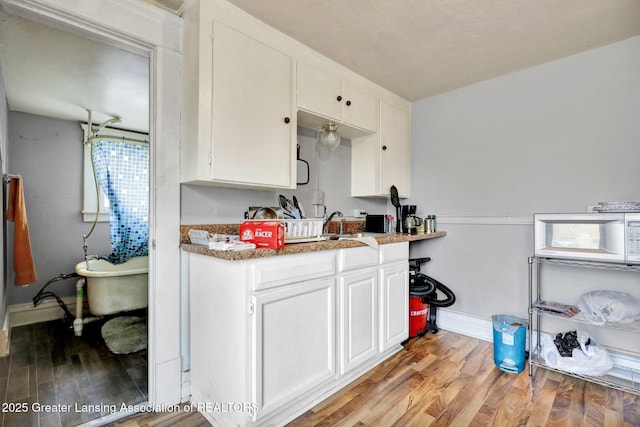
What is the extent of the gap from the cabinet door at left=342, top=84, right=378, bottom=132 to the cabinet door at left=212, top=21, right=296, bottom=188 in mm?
592

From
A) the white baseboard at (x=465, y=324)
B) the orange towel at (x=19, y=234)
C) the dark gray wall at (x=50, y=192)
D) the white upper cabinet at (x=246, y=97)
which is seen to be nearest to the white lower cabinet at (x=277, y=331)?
the white upper cabinet at (x=246, y=97)

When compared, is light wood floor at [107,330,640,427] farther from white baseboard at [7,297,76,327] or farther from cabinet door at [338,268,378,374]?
white baseboard at [7,297,76,327]

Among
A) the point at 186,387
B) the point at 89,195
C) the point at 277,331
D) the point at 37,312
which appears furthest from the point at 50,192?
the point at 277,331

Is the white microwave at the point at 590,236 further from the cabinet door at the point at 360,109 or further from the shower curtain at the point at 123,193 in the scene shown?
the shower curtain at the point at 123,193

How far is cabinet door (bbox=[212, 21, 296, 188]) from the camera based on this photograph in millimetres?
1629

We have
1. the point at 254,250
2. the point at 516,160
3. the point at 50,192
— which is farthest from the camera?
the point at 50,192

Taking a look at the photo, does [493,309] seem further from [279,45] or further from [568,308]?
[279,45]

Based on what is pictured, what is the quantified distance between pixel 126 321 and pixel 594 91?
14.5ft

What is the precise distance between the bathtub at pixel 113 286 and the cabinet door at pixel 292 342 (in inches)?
78.3

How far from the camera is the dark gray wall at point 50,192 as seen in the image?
3047 millimetres

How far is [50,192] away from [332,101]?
10.4ft

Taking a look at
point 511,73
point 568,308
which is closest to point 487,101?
point 511,73

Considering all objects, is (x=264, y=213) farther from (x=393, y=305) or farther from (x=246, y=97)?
(x=393, y=305)

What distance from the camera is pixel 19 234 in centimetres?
251
